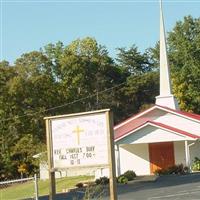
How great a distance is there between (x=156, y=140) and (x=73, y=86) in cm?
3276

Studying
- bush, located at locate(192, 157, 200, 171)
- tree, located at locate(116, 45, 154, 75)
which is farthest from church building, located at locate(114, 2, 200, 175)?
tree, located at locate(116, 45, 154, 75)

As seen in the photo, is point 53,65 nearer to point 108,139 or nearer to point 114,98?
point 114,98

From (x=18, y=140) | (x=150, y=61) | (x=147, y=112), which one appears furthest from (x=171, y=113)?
(x=150, y=61)

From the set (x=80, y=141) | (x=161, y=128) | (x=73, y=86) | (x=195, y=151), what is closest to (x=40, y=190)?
(x=161, y=128)

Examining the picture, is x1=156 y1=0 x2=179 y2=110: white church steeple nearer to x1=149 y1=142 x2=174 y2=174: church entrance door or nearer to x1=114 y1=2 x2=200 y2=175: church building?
x1=114 y1=2 x2=200 y2=175: church building

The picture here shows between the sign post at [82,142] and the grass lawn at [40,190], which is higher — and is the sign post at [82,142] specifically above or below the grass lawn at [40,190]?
above

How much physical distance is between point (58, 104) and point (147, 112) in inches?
804

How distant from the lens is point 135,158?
133 feet

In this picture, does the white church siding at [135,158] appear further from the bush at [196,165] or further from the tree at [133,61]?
the tree at [133,61]

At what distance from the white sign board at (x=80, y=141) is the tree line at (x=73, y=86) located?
40.8 m

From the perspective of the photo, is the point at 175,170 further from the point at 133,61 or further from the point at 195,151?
the point at 133,61

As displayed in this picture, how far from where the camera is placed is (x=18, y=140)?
56.9m

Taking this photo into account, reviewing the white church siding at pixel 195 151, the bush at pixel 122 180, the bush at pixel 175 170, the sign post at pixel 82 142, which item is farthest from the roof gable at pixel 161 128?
the sign post at pixel 82 142

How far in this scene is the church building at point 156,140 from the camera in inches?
1517
